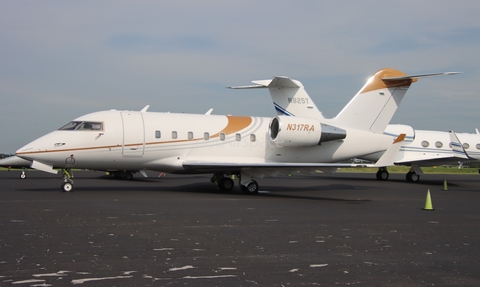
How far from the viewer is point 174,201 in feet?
49.2

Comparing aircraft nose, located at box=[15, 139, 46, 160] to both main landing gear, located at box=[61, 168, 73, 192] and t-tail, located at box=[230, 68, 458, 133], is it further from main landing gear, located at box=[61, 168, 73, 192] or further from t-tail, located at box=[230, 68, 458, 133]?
t-tail, located at box=[230, 68, 458, 133]

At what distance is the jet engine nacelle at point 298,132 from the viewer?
63.8 feet

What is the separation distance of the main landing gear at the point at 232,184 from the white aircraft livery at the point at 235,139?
4cm

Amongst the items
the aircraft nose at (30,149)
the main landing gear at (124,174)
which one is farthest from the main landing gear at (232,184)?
the main landing gear at (124,174)

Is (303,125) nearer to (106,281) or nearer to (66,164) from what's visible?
(66,164)

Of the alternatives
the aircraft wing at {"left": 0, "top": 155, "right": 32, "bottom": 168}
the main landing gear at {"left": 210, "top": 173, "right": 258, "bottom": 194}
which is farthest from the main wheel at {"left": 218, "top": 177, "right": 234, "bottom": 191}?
the aircraft wing at {"left": 0, "top": 155, "right": 32, "bottom": 168}

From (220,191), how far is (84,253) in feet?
43.2

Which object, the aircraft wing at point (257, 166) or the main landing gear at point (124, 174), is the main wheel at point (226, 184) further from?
the main landing gear at point (124, 174)

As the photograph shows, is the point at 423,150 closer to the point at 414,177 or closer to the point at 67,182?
the point at 414,177

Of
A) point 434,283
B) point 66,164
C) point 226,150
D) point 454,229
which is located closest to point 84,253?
point 434,283

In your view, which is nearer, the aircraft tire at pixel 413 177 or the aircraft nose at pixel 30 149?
the aircraft nose at pixel 30 149

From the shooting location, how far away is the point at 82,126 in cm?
1770

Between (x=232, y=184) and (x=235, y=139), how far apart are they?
196cm

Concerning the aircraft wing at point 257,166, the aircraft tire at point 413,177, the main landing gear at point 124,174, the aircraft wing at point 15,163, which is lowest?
the aircraft tire at point 413,177
